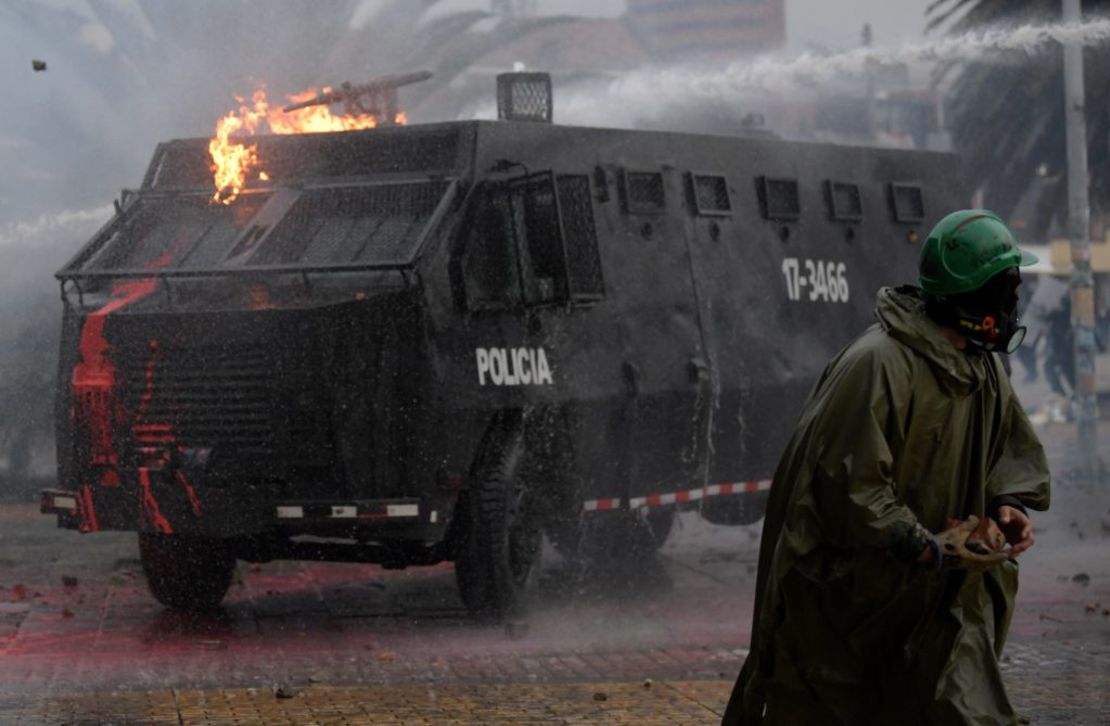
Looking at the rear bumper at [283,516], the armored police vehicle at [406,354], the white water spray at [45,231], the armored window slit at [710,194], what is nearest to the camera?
the rear bumper at [283,516]

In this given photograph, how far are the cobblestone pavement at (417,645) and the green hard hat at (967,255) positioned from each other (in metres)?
3.75

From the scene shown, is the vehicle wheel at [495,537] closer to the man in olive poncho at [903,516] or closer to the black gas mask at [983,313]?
the man in olive poncho at [903,516]

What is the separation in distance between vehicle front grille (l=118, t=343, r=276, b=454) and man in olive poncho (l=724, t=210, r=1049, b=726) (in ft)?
20.3

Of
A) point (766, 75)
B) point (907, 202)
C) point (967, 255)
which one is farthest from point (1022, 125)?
point (967, 255)

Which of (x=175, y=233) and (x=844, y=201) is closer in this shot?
(x=175, y=233)

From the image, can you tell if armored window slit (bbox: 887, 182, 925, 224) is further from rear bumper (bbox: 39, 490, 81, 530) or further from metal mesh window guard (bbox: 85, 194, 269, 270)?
rear bumper (bbox: 39, 490, 81, 530)

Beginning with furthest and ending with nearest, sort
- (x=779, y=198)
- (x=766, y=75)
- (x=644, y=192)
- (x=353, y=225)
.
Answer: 1. (x=766, y=75)
2. (x=779, y=198)
3. (x=644, y=192)
4. (x=353, y=225)

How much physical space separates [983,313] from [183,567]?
770cm

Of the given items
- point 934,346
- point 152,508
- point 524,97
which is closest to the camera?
point 934,346

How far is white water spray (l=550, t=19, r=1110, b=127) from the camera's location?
19.3m

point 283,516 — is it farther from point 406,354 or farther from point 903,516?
point 903,516

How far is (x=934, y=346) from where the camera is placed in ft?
16.9

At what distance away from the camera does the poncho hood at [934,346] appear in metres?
5.14

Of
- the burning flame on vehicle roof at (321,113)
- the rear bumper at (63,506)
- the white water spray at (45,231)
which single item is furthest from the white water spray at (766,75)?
the rear bumper at (63,506)
